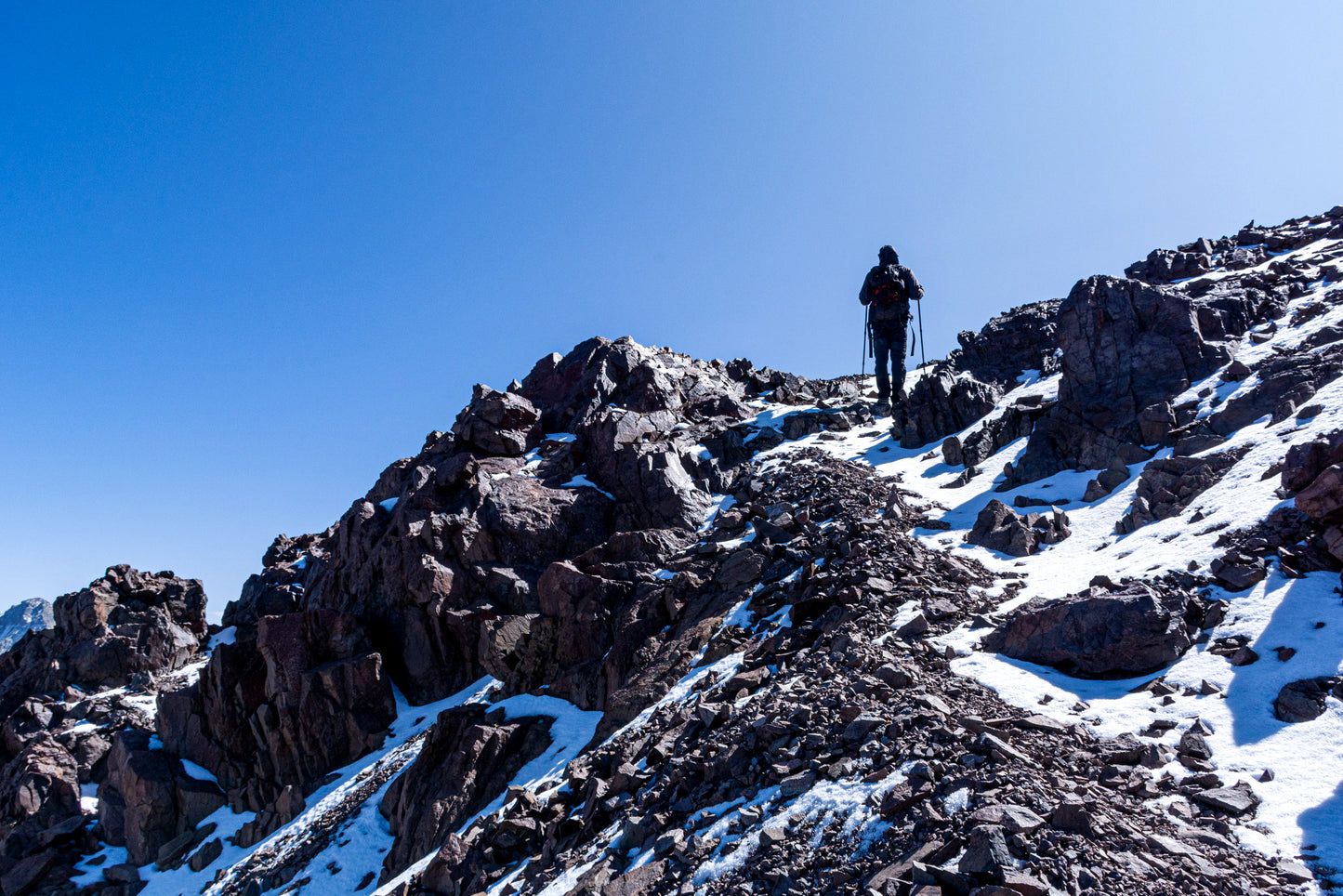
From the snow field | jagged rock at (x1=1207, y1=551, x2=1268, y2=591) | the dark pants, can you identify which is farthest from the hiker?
jagged rock at (x1=1207, y1=551, x2=1268, y2=591)

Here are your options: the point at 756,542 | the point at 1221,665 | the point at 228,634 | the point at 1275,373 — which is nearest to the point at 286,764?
the point at 756,542

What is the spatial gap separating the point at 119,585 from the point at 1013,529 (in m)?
58.9

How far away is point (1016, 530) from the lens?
1906 cm

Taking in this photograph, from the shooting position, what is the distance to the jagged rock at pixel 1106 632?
12102 millimetres

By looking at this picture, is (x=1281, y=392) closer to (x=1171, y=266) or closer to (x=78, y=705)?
(x=1171, y=266)

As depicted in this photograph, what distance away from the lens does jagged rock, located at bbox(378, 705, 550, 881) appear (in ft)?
66.2

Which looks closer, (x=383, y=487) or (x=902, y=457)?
(x=902, y=457)

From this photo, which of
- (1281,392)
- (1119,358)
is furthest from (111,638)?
(1281,392)

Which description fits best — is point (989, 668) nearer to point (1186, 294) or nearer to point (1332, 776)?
point (1332, 776)

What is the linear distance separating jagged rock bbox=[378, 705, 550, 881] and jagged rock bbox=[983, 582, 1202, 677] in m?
13.9

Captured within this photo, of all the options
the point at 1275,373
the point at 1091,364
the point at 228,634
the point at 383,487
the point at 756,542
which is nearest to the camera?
the point at 1275,373

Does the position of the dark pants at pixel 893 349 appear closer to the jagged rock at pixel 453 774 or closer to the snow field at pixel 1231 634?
the snow field at pixel 1231 634

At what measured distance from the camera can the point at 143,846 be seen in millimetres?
30953

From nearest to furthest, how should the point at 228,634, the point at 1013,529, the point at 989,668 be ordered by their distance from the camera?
the point at 989,668 → the point at 1013,529 → the point at 228,634
